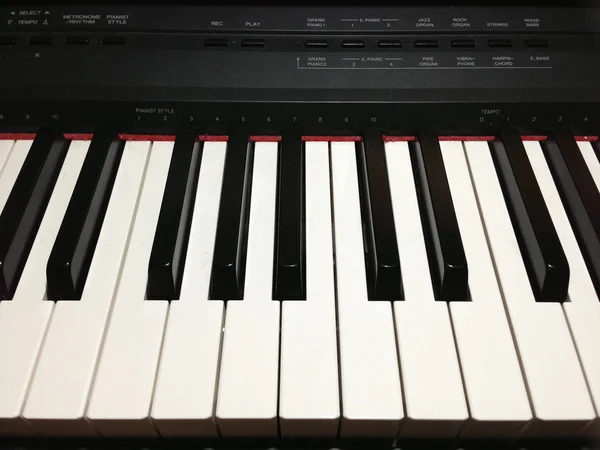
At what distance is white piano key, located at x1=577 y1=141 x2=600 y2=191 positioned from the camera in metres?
1.01

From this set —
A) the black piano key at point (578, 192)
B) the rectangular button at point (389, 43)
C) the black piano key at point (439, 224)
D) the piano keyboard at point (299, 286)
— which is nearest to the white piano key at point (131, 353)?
the piano keyboard at point (299, 286)

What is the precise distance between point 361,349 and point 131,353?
272 millimetres

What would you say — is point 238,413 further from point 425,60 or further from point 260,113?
point 425,60

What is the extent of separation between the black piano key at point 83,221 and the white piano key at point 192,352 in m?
0.14

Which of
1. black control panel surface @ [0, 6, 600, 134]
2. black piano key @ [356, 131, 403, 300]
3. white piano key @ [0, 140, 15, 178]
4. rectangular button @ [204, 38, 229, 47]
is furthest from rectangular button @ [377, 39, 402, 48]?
white piano key @ [0, 140, 15, 178]

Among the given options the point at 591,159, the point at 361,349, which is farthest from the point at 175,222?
the point at 591,159

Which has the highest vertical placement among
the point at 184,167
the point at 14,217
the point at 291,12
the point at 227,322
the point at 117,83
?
the point at 291,12

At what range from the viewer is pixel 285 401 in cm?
75

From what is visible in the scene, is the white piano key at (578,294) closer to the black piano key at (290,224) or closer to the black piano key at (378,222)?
the black piano key at (378,222)

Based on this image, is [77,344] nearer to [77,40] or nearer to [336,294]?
[336,294]

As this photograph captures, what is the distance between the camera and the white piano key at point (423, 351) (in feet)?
2.45

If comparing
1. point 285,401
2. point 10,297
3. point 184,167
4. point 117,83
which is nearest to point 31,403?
point 10,297

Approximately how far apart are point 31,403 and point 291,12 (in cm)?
71

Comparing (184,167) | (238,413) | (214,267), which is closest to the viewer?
(238,413)
